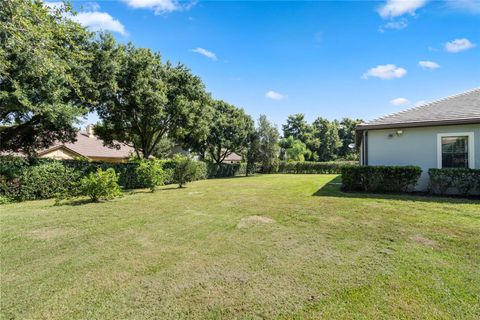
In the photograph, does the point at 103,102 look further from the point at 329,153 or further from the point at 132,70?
the point at 329,153

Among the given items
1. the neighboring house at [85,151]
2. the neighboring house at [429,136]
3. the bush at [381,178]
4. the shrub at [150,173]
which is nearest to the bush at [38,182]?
the shrub at [150,173]

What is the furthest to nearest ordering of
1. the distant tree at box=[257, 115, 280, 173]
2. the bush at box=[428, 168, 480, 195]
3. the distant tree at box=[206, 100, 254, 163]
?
the distant tree at box=[257, 115, 280, 173] < the distant tree at box=[206, 100, 254, 163] < the bush at box=[428, 168, 480, 195]

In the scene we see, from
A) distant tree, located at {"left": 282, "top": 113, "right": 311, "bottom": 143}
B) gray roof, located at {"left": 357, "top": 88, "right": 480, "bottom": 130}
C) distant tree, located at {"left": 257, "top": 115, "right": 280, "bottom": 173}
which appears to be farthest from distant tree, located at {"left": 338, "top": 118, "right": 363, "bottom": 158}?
gray roof, located at {"left": 357, "top": 88, "right": 480, "bottom": 130}

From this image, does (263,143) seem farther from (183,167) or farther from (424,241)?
(424,241)

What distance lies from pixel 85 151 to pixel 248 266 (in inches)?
1035

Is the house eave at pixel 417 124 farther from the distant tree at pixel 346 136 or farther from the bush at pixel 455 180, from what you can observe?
the distant tree at pixel 346 136

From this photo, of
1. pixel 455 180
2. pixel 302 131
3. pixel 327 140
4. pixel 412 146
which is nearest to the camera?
pixel 455 180

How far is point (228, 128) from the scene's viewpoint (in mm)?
26594

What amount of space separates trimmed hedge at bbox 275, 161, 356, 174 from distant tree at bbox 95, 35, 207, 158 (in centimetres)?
1637

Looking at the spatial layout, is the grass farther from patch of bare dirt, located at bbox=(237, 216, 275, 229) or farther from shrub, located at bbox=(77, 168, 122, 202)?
shrub, located at bbox=(77, 168, 122, 202)

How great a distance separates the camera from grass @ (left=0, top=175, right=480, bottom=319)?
258 cm

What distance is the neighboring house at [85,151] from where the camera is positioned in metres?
21.2

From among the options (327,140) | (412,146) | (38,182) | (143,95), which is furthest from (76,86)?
(327,140)

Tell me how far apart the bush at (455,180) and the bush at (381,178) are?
542mm
